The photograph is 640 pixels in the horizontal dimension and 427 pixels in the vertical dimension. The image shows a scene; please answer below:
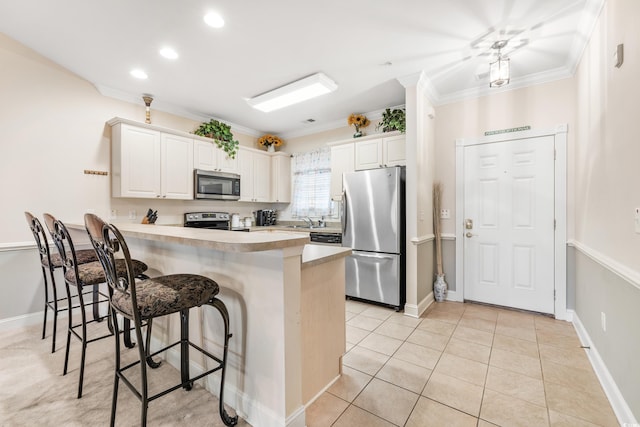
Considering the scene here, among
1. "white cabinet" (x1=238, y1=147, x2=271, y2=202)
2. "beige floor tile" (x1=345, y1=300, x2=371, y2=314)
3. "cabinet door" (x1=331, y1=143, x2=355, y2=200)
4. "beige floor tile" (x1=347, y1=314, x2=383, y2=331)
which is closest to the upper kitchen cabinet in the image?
"white cabinet" (x1=238, y1=147, x2=271, y2=202)

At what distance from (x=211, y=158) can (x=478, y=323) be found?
13.2 ft

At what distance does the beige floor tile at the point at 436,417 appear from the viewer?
1.53 meters

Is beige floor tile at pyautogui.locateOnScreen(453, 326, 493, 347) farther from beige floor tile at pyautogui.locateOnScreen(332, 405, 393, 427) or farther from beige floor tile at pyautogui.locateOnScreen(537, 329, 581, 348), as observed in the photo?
beige floor tile at pyautogui.locateOnScreen(332, 405, 393, 427)

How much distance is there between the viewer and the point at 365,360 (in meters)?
2.19

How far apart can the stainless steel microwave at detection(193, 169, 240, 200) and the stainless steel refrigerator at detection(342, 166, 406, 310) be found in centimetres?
189

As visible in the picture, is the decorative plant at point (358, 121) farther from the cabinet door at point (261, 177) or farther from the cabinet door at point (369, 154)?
the cabinet door at point (261, 177)

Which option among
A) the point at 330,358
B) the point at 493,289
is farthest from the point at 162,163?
the point at 493,289

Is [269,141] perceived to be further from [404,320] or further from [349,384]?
[349,384]

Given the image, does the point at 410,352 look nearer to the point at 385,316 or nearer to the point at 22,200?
the point at 385,316

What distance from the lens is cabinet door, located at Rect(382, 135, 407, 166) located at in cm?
361

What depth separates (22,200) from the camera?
2.81m

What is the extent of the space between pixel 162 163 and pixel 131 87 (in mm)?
933

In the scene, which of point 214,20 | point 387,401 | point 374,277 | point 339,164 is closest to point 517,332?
point 374,277

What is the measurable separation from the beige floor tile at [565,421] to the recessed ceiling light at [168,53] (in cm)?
393
